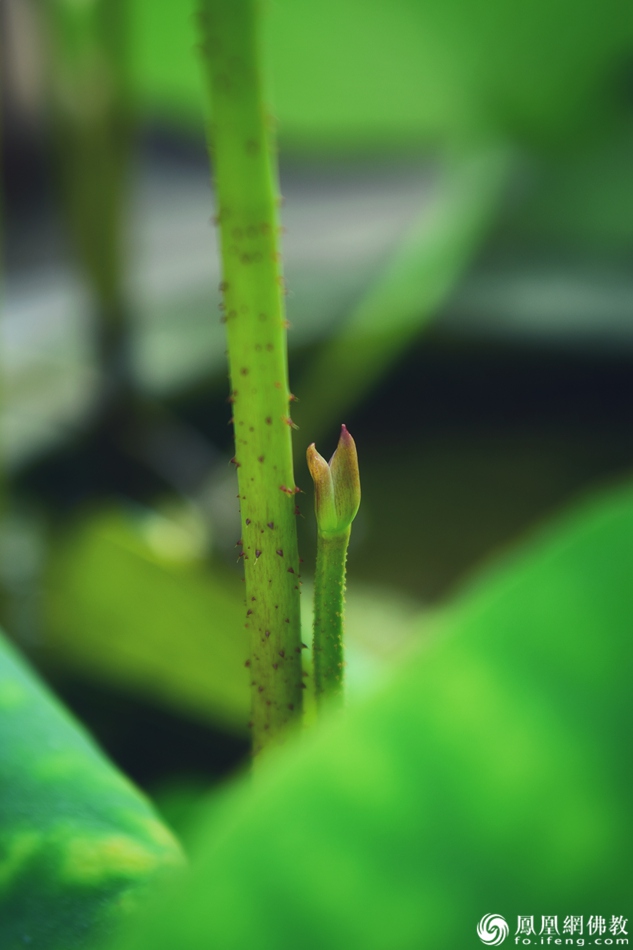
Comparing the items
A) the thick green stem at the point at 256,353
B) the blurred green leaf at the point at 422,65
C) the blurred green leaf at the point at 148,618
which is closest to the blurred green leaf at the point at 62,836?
the thick green stem at the point at 256,353

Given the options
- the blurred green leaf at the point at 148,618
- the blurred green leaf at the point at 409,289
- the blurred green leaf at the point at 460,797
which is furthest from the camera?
the blurred green leaf at the point at 409,289

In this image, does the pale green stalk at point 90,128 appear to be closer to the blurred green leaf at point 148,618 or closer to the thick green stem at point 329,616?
the blurred green leaf at point 148,618

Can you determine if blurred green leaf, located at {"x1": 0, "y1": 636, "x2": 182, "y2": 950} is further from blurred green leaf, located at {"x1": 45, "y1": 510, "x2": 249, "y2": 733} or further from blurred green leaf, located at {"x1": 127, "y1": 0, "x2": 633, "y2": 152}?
blurred green leaf, located at {"x1": 127, "y1": 0, "x2": 633, "y2": 152}

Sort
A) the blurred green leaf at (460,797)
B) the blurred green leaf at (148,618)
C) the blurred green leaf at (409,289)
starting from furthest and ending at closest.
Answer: the blurred green leaf at (409,289) → the blurred green leaf at (148,618) → the blurred green leaf at (460,797)

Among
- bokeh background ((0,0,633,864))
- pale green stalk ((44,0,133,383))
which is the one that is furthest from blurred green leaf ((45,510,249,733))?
pale green stalk ((44,0,133,383))

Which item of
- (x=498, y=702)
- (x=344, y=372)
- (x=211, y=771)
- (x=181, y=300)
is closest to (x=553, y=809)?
(x=498, y=702)

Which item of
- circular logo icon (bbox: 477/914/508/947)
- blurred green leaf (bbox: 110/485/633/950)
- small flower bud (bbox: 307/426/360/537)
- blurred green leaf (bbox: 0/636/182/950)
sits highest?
small flower bud (bbox: 307/426/360/537)
